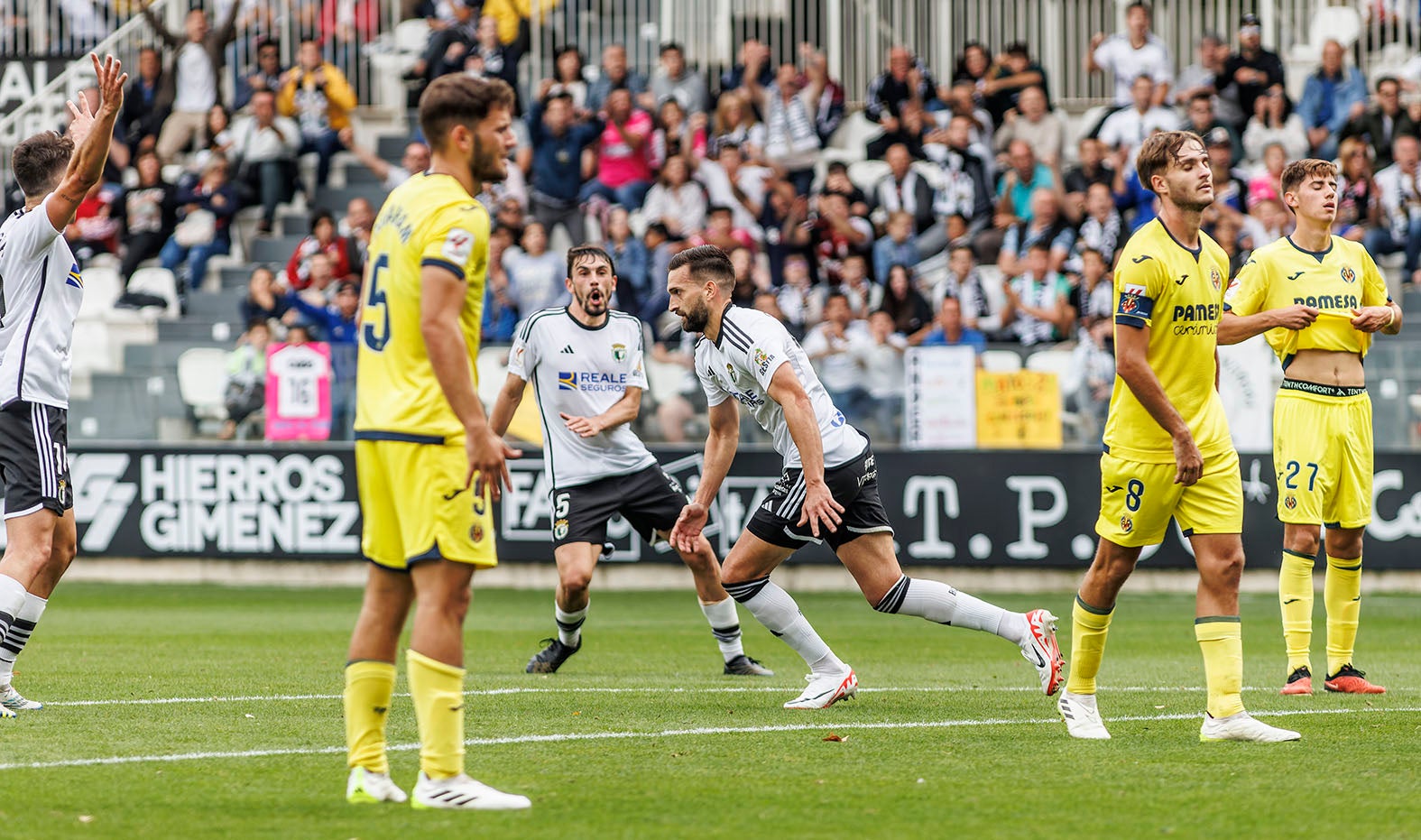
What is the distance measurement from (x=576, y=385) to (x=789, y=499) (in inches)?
101

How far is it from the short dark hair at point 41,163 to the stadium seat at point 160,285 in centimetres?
1414

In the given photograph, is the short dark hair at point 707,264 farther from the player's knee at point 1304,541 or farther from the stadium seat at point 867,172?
the stadium seat at point 867,172

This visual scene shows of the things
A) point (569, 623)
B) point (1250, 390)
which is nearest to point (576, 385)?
point (569, 623)

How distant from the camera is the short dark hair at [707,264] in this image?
8586 mm

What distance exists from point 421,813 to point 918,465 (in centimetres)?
1180

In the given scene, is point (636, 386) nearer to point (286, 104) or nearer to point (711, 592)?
point (711, 592)

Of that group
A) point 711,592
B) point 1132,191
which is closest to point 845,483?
point 711,592

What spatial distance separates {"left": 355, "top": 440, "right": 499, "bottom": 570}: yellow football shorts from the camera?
5.52m

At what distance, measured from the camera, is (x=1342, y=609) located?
31.6ft

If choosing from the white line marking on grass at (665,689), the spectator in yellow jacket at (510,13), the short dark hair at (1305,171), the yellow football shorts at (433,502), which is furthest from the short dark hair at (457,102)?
the spectator in yellow jacket at (510,13)

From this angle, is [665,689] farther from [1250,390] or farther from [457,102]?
[1250,390]

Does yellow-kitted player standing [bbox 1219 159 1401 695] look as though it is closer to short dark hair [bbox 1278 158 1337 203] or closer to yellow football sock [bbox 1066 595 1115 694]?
short dark hair [bbox 1278 158 1337 203]

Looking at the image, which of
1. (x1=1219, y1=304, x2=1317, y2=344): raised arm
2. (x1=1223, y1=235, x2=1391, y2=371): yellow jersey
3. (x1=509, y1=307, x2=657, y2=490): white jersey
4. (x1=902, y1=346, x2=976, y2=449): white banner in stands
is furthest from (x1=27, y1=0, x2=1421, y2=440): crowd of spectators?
(x1=1219, y1=304, x2=1317, y2=344): raised arm

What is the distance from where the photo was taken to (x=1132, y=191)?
778 inches
